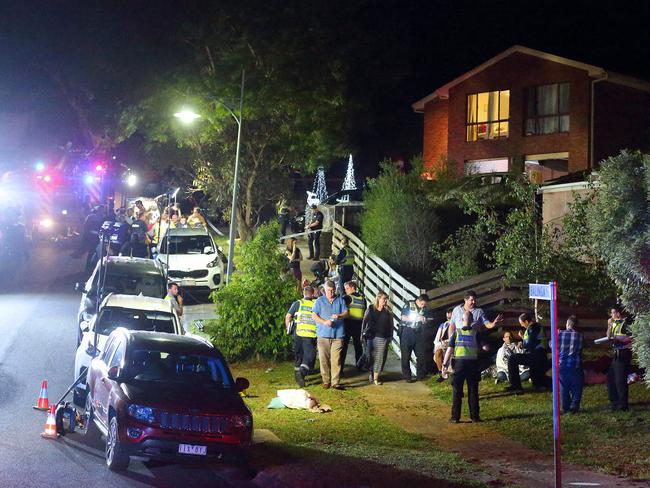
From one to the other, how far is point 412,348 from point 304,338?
2.04m

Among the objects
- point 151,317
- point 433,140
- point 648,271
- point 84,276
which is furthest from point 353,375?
point 433,140

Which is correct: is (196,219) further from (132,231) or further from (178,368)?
(178,368)

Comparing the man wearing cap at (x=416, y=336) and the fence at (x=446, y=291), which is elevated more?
the fence at (x=446, y=291)

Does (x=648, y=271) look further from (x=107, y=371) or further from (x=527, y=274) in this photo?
(x=527, y=274)

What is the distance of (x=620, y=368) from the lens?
1372cm

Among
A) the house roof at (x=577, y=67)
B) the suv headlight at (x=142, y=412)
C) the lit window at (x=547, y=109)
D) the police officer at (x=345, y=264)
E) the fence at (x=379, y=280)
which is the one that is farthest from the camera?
the lit window at (x=547, y=109)

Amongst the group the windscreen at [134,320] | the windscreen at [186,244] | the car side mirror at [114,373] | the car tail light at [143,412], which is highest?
the windscreen at [186,244]

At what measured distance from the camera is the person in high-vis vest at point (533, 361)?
52.1ft

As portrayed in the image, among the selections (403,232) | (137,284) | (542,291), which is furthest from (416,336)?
(403,232)

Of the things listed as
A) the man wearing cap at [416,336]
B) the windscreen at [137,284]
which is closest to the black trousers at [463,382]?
the man wearing cap at [416,336]

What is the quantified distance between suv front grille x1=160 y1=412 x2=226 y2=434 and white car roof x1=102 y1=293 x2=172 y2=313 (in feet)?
19.5

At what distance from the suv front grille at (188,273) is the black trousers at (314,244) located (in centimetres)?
556

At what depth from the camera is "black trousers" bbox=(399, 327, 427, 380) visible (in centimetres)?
1709

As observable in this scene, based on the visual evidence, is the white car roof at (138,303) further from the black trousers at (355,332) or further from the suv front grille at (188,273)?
the suv front grille at (188,273)
